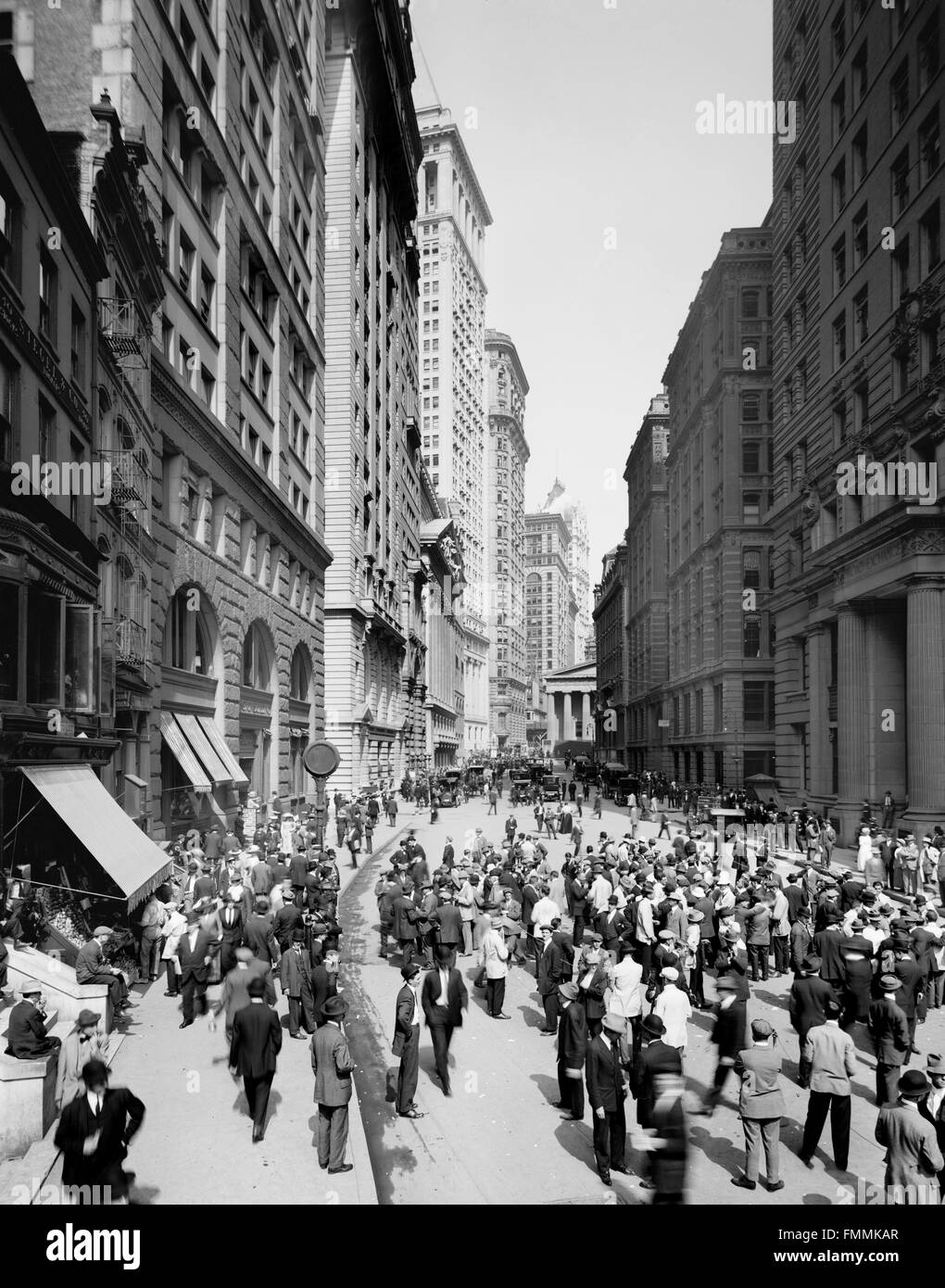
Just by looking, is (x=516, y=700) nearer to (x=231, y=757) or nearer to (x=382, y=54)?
(x=382, y=54)

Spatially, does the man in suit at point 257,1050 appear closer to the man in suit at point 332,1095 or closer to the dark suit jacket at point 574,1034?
the man in suit at point 332,1095

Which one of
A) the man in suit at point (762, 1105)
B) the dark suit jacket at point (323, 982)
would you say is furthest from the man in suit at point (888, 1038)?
the dark suit jacket at point (323, 982)

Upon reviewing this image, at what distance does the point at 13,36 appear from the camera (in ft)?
→ 65.6

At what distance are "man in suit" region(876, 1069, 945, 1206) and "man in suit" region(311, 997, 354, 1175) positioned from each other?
481 centimetres

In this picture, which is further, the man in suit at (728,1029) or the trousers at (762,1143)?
the man in suit at (728,1029)

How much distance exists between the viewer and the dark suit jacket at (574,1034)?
10.2m

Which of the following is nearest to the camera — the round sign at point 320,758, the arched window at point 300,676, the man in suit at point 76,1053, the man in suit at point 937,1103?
the man in suit at point 937,1103

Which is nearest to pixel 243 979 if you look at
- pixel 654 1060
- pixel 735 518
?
pixel 654 1060

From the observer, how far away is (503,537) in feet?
581

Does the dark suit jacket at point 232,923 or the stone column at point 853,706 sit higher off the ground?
the stone column at point 853,706

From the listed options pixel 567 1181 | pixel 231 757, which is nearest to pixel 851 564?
pixel 231 757

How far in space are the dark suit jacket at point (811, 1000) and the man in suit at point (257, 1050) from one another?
6.08 meters

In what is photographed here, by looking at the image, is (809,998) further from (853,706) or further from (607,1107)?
(853,706)

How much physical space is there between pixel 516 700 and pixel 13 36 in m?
179
